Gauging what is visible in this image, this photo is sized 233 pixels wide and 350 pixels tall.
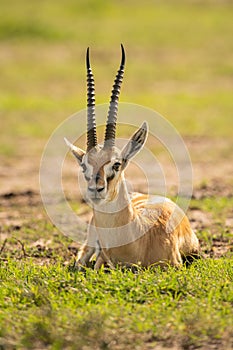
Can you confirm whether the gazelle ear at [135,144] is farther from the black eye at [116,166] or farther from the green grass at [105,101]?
the green grass at [105,101]

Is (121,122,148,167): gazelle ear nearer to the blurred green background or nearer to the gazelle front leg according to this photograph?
the gazelle front leg

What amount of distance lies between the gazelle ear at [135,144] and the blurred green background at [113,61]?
7.22 metres

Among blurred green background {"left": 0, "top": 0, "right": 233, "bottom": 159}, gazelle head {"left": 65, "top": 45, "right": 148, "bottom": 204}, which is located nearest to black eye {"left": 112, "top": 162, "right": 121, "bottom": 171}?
gazelle head {"left": 65, "top": 45, "right": 148, "bottom": 204}

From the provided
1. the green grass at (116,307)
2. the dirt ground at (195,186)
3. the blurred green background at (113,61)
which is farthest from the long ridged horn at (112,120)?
the blurred green background at (113,61)

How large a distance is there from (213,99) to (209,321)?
14176 mm

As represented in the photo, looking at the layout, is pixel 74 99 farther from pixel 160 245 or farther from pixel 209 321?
pixel 209 321

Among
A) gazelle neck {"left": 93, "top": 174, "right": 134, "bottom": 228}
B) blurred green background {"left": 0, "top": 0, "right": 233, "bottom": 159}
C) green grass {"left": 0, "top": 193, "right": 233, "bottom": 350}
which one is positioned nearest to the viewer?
green grass {"left": 0, "top": 193, "right": 233, "bottom": 350}

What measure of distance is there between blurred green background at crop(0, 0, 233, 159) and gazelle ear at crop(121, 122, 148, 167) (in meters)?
7.22

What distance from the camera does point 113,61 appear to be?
2409 cm

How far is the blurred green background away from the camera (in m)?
17.1

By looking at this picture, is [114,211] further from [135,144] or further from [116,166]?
[135,144]

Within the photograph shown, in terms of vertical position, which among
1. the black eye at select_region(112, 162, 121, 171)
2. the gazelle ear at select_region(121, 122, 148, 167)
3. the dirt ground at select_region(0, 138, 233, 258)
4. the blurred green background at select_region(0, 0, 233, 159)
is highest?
the blurred green background at select_region(0, 0, 233, 159)

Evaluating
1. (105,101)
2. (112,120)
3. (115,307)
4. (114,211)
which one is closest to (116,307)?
(115,307)

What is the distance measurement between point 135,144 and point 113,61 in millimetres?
17496
